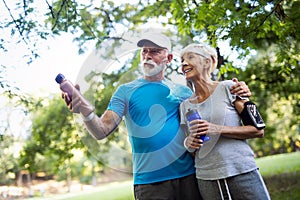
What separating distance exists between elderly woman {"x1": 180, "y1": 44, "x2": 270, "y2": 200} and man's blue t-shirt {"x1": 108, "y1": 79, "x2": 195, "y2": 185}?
0.23 ft

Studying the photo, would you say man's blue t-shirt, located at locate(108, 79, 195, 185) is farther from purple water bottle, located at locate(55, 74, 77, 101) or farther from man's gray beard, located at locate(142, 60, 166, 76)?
purple water bottle, located at locate(55, 74, 77, 101)

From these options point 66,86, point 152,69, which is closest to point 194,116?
point 152,69

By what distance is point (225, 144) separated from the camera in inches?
53.1

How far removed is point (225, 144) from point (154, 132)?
0.28m

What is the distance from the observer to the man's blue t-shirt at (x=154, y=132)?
4.70 ft

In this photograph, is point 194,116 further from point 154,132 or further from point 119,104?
point 119,104

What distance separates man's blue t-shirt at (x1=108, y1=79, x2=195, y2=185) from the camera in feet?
A: 4.70

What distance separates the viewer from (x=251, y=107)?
1.34 metres

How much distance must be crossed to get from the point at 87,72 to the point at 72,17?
0.78 m

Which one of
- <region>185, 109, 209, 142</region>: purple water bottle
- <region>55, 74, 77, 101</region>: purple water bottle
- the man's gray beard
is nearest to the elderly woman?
<region>185, 109, 209, 142</region>: purple water bottle

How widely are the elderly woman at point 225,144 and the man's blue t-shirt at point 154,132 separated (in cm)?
7

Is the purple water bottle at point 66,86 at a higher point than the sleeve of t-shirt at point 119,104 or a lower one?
higher

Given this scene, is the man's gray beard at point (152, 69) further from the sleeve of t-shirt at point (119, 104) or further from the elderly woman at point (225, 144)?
the elderly woman at point (225, 144)

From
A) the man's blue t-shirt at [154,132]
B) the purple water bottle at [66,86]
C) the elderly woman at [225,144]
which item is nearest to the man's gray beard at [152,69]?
the man's blue t-shirt at [154,132]
